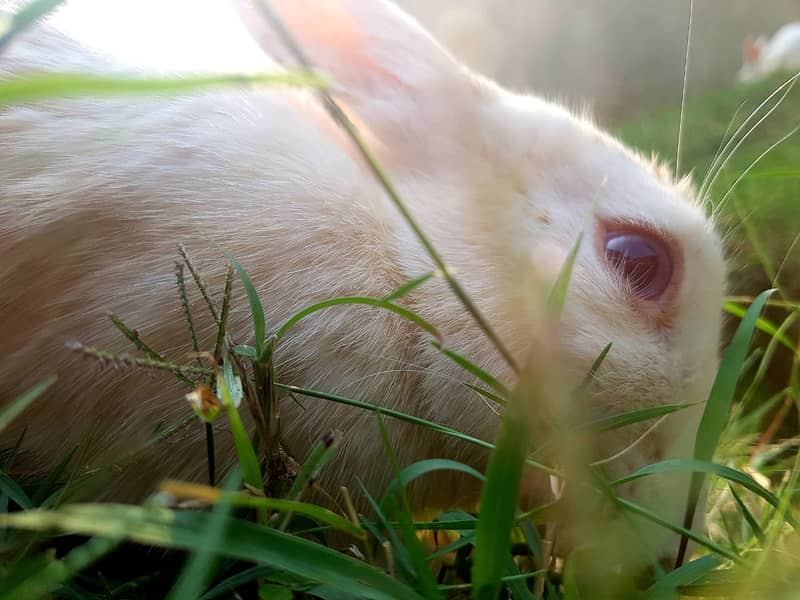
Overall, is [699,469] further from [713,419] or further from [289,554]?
[289,554]

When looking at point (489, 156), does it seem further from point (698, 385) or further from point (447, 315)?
point (698, 385)

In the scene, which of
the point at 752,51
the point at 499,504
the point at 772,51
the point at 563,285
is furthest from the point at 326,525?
the point at 752,51

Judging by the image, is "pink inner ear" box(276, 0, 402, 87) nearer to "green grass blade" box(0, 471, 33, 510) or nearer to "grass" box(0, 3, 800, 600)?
"grass" box(0, 3, 800, 600)

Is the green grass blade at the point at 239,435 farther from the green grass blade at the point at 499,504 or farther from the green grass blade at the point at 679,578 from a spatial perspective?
the green grass blade at the point at 679,578

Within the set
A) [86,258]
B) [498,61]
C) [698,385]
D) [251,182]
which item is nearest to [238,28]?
[251,182]

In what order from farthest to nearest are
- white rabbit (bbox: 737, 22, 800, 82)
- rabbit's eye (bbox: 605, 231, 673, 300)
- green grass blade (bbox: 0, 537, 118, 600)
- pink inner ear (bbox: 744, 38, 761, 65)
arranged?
pink inner ear (bbox: 744, 38, 761, 65) < white rabbit (bbox: 737, 22, 800, 82) < rabbit's eye (bbox: 605, 231, 673, 300) < green grass blade (bbox: 0, 537, 118, 600)

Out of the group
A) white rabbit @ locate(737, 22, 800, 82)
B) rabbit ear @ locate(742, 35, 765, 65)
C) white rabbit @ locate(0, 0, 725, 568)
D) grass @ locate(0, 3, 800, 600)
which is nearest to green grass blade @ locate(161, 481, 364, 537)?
grass @ locate(0, 3, 800, 600)

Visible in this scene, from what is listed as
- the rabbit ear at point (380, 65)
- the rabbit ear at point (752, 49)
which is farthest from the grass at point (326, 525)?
the rabbit ear at point (752, 49)
